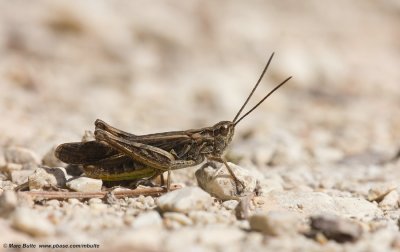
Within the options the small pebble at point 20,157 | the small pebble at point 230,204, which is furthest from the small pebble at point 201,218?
the small pebble at point 20,157

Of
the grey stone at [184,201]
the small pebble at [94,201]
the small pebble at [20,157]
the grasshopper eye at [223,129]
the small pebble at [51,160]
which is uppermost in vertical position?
the small pebble at [20,157]

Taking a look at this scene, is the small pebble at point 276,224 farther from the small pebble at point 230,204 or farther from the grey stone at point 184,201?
the small pebble at point 230,204

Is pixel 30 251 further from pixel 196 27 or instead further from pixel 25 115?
pixel 196 27

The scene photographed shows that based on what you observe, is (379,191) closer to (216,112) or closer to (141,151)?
(141,151)

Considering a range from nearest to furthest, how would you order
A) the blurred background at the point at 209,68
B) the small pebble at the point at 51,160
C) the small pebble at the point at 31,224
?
1. the small pebble at the point at 31,224
2. the small pebble at the point at 51,160
3. the blurred background at the point at 209,68

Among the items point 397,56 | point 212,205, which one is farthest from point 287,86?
point 212,205

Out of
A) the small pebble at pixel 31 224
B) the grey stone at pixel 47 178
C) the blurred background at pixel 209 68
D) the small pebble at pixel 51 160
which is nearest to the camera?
the small pebble at pixel 31 224
